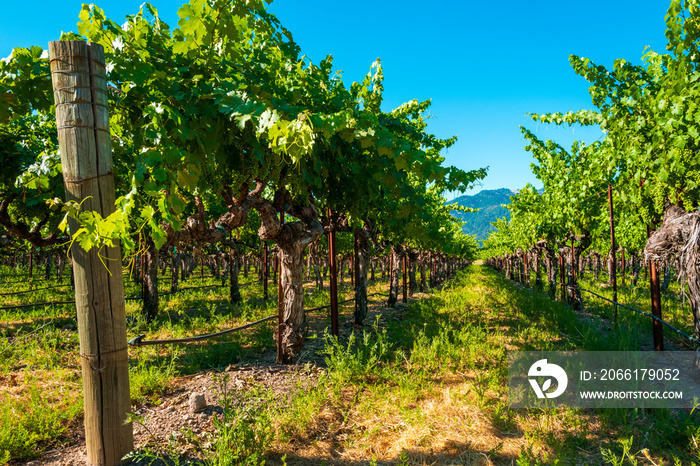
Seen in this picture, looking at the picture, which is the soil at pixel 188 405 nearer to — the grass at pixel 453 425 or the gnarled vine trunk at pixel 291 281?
the gnarled vine trunk at pixel 291 281

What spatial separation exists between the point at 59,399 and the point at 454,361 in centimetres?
548

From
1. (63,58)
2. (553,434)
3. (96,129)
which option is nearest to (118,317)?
(96,129)

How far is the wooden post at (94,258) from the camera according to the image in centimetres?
233

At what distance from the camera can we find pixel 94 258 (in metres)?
2.38

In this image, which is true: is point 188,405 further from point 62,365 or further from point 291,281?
point 62,365

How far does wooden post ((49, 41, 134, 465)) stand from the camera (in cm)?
233

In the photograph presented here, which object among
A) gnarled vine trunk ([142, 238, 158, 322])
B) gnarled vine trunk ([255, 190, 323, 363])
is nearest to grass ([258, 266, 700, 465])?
gnarled vine trunk ([255, 190, 323, 363])

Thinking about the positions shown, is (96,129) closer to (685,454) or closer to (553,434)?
(553,434)

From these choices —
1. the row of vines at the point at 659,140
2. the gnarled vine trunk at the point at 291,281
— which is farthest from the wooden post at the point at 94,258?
the row of vines at the point at 659,140

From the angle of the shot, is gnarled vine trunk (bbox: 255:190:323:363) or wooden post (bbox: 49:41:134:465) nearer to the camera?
wooden post (bbox: 49:41:134:465)

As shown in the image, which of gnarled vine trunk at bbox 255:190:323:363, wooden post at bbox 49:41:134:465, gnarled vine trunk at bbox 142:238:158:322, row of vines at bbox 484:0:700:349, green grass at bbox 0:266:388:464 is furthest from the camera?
gnarled vine trunk at bbox 142:238:158:322

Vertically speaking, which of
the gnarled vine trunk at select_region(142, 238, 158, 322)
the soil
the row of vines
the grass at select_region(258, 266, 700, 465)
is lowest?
the grass at select_region(258, 266, 700, 465)

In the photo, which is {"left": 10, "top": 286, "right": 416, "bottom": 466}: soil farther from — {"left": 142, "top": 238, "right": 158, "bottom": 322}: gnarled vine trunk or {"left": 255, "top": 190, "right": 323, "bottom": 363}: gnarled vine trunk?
{"left": 142, "top": 238, "right": 158, "bottom": 322}: gnarled vine trunk

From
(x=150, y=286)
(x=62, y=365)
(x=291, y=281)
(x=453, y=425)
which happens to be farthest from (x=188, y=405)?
(x=150, y=286)
